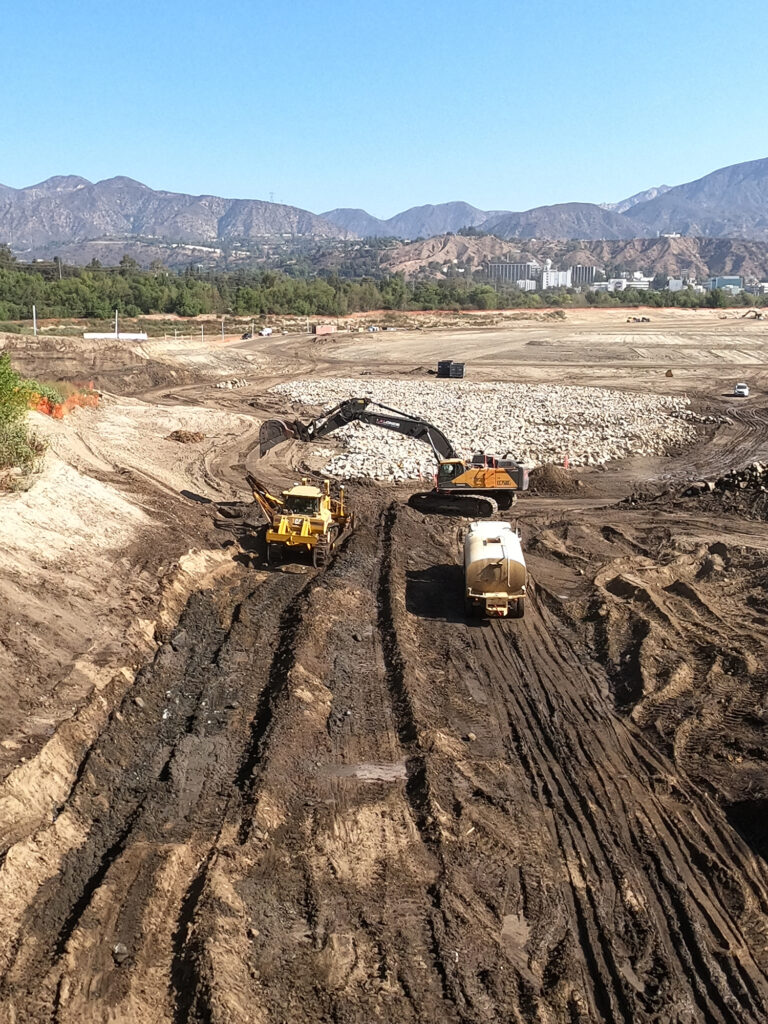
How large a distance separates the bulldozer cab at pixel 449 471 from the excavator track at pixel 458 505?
454 mm

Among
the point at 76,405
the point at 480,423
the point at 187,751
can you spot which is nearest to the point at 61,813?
the point at 187,751

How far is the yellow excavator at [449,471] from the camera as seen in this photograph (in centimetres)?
2544

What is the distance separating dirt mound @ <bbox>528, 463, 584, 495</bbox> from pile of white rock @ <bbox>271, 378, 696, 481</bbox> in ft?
1.74

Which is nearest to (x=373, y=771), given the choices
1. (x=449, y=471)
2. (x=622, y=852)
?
(x=622, y=852)

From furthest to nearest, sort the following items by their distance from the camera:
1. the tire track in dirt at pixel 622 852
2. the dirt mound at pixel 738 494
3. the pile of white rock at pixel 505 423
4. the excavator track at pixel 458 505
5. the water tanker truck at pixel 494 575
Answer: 1. the pile of white rock at pixel 505 423
2. the dirt mound at pixel 738 494
3. the excavator track at pixel 458 505
4. the water tanker truck at pixel 494 575
5. the tire track in dirt at pixel 622 852

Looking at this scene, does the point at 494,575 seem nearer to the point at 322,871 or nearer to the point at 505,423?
the point at 322,871

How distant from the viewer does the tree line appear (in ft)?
295

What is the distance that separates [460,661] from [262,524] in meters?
9.69

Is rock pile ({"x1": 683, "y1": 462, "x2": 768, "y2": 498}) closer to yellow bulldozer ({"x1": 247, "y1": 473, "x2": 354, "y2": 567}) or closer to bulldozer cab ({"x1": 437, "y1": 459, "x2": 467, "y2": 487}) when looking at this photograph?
bulldozer cab ({"x1": 437, "y1": 459, "x2": 467, "y2": 487})

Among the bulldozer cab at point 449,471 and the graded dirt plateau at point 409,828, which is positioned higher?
the bulldozer cab at point 449,471

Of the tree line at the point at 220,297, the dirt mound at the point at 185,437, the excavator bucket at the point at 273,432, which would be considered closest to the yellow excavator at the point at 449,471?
the excavator bucket at the point at 273,432

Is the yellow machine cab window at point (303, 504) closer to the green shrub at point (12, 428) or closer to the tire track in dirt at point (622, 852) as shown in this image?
the tire track in dirt at point (622, 852)

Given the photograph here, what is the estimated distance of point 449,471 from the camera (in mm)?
26656

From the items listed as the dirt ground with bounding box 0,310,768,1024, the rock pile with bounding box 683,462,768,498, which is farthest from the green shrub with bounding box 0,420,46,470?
the rock pile with bounding box 683,462,768,498
